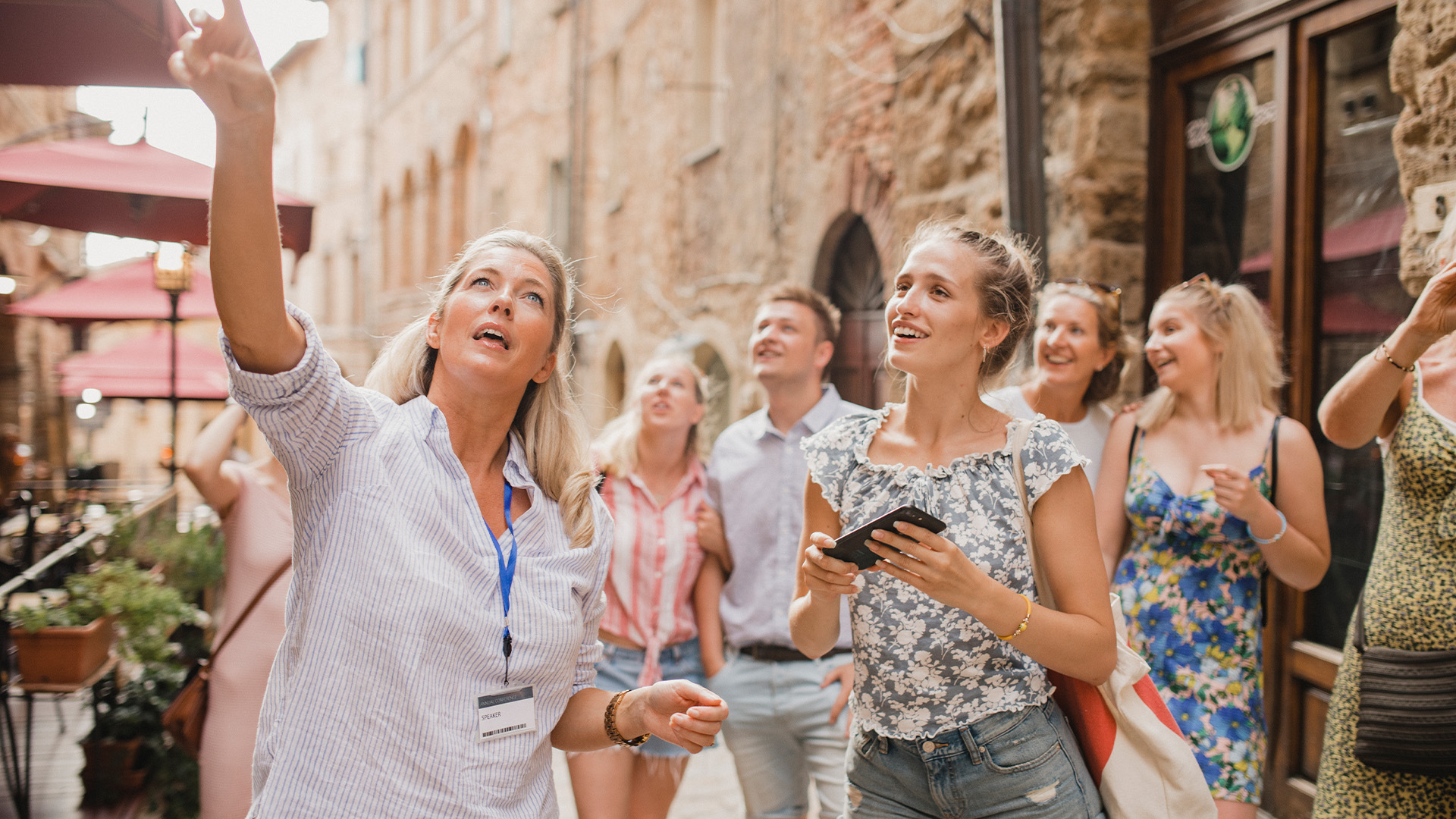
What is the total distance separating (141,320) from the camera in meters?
7.49

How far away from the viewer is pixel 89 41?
8.61 feet

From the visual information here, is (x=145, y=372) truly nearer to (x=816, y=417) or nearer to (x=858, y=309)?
(x=858, y=309)

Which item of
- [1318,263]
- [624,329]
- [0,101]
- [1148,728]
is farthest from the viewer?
[624,329]

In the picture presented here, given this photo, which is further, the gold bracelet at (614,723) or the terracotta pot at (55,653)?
the terracotta pot at (55,653)

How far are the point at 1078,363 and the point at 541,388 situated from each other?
165 cm

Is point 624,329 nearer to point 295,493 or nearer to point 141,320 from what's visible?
point 141,320

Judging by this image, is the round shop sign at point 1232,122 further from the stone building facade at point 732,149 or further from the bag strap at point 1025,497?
the bag strap at point 1025,497

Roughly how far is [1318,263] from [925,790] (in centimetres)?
271

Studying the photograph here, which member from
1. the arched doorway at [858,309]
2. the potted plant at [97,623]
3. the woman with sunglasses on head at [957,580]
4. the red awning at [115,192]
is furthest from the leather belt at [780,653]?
the arched doorway at [858,309]

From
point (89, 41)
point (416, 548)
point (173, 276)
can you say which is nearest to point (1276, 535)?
point (416, 548)

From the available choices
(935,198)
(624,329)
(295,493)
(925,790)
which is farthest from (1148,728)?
(624,329)

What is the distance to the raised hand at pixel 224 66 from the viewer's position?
1.22m

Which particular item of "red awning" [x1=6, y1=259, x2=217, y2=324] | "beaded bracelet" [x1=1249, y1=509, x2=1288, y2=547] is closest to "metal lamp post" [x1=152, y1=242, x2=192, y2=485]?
"red awning" [x1=6, y1=259, x2=217, y2=324]

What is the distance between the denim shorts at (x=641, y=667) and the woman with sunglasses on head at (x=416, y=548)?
1203 mm
